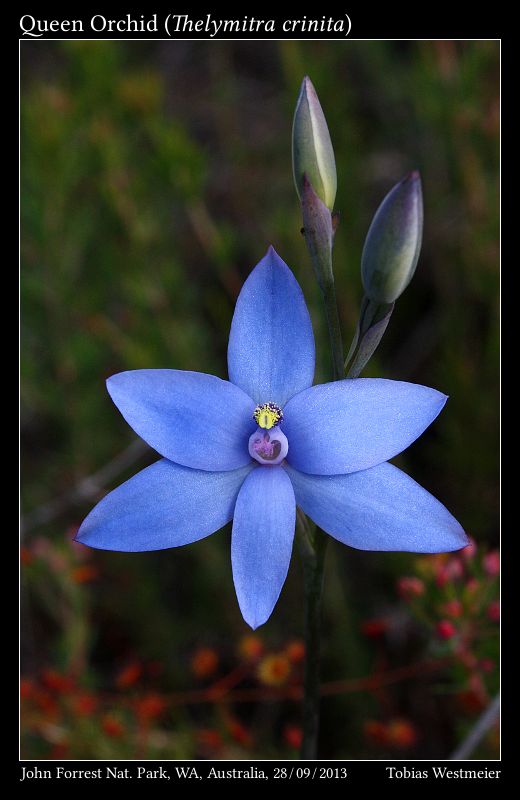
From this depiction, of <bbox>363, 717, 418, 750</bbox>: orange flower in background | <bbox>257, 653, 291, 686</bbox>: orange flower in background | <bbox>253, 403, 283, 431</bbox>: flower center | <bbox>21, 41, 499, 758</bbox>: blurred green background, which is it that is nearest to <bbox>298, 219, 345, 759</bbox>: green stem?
<bbox>253, 403, 283, 431</bbox>: flower center

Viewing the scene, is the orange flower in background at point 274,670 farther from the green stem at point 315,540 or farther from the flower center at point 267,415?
the flower center at point 267,415

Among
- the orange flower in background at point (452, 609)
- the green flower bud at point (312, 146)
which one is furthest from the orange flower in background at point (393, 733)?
the green flower bud at point (312, 146)

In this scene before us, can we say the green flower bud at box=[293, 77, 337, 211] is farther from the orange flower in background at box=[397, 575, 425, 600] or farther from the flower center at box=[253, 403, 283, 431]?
the orange flower in background at box=[397, 575, 425, 600]

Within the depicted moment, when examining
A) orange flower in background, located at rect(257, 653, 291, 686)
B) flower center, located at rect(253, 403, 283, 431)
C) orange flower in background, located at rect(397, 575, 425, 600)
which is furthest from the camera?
orange flower in background, located at rect(257, 653, 291, 686)

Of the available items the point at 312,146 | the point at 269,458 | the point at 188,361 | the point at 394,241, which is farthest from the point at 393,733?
the point at 312,146

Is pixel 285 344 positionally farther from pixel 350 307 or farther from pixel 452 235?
pixel 452 235

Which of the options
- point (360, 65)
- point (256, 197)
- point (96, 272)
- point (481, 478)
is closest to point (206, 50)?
point (360, 65)
